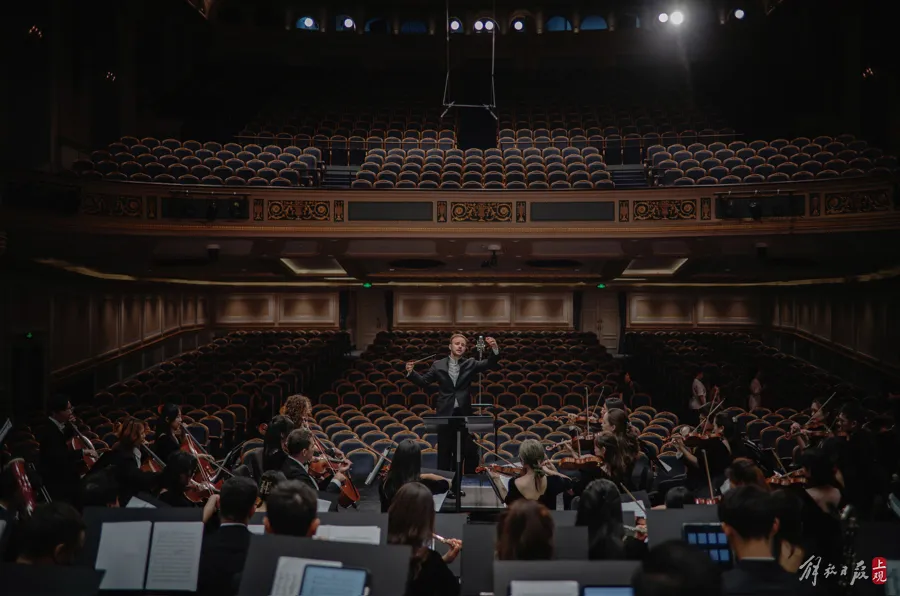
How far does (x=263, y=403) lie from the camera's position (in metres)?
10.3

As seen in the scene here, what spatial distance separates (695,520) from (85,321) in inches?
512

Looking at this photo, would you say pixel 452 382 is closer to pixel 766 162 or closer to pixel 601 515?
pixel 601 515

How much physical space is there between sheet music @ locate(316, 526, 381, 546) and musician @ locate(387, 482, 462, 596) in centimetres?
9

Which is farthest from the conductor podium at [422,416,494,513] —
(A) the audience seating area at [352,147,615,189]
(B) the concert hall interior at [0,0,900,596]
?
(A) the audience seating area at [352,147,615,189]

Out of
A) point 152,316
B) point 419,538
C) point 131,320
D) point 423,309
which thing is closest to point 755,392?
point 423,309

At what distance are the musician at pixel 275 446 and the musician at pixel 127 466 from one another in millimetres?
641

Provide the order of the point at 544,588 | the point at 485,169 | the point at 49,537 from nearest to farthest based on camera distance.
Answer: the point at 544,588 → the point at 49,537 → the point at 485,169

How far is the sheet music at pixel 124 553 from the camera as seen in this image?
3064 mm

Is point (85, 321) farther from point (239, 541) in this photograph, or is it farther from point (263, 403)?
point (239, 541)

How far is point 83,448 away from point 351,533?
4.38 meters

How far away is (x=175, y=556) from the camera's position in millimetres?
3078

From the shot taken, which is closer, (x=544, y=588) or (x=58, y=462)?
(x=544, y=588)

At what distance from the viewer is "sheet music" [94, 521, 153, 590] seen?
3064 mm

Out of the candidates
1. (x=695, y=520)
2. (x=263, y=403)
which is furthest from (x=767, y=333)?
(x=695, y=520)
